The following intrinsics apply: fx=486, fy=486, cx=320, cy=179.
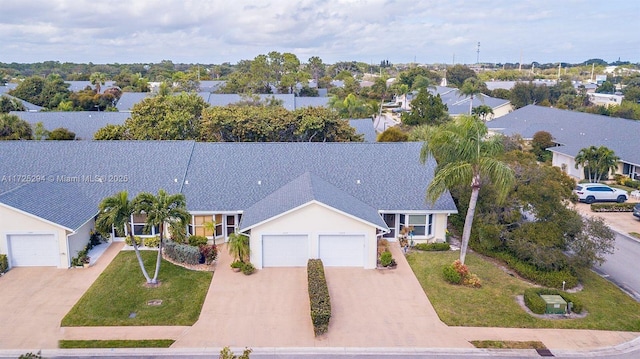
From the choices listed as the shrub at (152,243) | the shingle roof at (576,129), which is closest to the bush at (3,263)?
the shrub at (152,243)

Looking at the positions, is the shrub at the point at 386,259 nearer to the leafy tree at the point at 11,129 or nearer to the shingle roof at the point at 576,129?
the shingle roof at the point at 576,129

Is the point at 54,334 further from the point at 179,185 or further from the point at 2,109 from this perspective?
the point at 2,109

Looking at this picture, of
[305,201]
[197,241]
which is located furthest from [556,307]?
[197,241]

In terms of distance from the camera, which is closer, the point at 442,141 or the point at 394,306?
the point at 394,306

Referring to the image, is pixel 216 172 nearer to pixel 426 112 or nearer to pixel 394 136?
pixel 394 136

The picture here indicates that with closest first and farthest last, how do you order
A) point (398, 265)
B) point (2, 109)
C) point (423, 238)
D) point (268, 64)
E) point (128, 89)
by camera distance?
point (398, 265) → point (423, 238) → point (2, 109) → point (268, 64) → point (128, 89)

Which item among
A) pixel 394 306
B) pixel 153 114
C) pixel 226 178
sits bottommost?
pixel 394 306

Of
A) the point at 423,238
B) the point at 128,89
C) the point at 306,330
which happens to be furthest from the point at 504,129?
the point at 128,89
